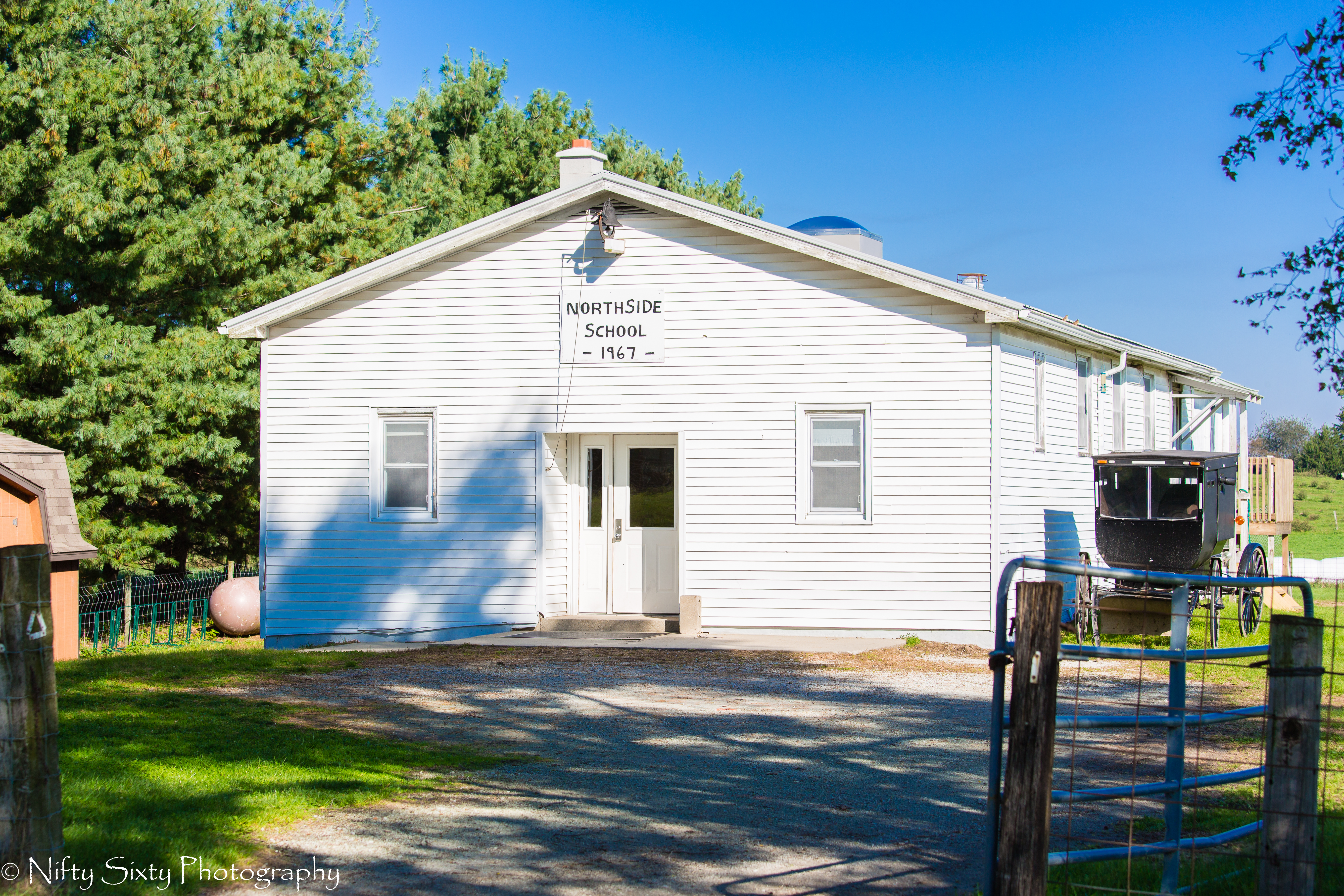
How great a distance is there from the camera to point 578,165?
15.8 m

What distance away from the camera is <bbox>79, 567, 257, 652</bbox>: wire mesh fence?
67.5 ft

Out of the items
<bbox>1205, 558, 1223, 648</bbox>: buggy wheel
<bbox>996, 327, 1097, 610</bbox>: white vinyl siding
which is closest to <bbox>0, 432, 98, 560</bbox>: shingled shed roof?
<bbox>996, 327, 1097, 610</bbox>: white vinyl siding

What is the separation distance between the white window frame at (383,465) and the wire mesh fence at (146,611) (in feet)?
18.9

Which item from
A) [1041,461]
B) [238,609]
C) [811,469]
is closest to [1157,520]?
[1041,461]

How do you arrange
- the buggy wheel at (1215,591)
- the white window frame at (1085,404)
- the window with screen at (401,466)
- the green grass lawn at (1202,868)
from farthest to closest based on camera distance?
the white window frame at (1085,404)
the window with screen at (401,466)
the buggy wheel at (1215,591)
the green grass lawn at (1202,868)

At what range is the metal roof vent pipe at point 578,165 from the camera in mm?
15680

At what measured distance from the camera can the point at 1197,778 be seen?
16.0ft

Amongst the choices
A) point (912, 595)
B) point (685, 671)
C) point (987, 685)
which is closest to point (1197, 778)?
point (987, 685)

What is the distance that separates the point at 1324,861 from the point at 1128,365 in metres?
14.4

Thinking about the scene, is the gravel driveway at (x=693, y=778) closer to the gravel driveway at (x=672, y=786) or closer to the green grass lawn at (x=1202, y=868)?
the gravel driveway at (x=672, y=786)

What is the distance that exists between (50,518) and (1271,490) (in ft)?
62.2

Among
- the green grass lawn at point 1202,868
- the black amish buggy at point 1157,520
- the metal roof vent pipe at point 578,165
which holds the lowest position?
the green grass lawn at point 1202,868

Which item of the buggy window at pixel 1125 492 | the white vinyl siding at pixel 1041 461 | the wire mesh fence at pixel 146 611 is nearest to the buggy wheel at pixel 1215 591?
the buggy window at pixel 1125 492

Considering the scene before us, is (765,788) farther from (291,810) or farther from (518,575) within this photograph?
(518,575)
